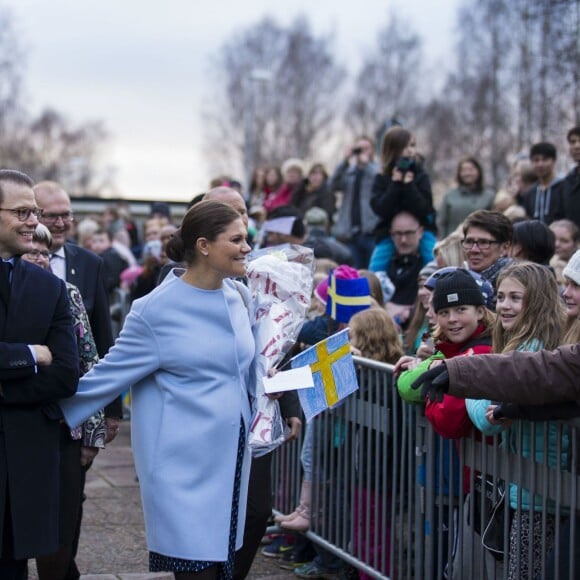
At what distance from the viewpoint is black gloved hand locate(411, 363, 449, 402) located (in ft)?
13.5

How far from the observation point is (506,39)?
40.5 meters

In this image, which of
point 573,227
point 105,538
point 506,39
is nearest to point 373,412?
point 105,538

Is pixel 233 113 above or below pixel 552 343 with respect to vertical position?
above

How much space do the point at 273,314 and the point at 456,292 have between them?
36.5 inches

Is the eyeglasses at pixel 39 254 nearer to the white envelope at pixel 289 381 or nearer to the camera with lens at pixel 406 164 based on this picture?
the white envelope at pixel 289 381

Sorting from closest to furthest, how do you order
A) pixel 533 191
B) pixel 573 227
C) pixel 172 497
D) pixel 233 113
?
pixel 172 497 → pixel 573 227 → pixel 533 191 → pixel 233 113

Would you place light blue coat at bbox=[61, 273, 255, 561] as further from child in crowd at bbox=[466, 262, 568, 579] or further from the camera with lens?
the camera with lens

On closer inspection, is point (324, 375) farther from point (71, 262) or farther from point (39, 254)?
point (71, 262)

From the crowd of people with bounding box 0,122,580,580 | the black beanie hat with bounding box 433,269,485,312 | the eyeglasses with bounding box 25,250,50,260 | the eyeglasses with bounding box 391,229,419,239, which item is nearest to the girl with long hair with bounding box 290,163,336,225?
the eyeglasses with bounding box 391,229,419,239

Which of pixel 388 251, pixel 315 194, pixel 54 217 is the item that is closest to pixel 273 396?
pixel 54 217

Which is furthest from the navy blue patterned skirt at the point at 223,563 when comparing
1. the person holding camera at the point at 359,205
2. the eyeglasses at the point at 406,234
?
the person holding camera at the point at 359,205

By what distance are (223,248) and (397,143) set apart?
453 cm

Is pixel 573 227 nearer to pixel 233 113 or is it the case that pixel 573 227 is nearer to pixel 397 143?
pixel 397 143

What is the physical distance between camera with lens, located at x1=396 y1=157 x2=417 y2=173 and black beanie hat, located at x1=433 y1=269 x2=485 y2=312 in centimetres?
369
